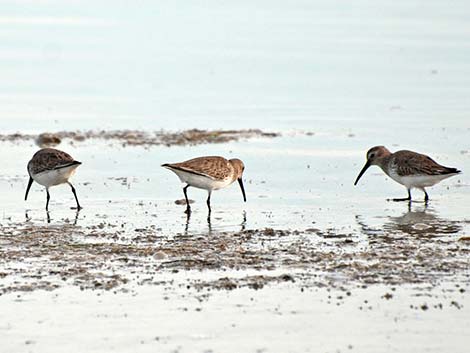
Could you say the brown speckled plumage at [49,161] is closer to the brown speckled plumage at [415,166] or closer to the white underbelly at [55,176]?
the white underbelly at [55,176]

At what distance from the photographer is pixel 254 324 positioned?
26.0ft

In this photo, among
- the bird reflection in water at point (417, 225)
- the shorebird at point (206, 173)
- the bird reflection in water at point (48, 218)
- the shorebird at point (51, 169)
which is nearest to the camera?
the bird reflection in water at point (417, 225)

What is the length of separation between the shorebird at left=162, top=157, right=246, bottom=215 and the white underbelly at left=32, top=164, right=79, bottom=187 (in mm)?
1262

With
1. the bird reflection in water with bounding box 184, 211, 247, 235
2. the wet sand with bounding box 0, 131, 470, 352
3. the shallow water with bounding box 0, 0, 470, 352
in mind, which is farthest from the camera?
the bird reflection in water with bounding box 184, 211, 247, 235

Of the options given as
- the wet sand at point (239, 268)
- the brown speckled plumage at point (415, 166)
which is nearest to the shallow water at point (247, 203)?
the wet sand at point (239, 268)

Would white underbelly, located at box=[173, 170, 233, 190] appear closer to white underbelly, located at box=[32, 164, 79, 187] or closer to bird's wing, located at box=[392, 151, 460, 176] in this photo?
white underbelly, located at box=[32, 164, 79, 187]

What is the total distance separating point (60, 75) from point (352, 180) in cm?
1265

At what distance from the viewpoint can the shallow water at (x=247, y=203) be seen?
7.97m

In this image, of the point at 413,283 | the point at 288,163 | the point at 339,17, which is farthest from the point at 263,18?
the point at 413,283

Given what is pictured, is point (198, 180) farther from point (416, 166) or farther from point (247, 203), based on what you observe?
point (416, 166)

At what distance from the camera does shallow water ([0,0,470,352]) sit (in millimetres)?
7973

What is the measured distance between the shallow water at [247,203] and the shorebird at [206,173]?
291mm

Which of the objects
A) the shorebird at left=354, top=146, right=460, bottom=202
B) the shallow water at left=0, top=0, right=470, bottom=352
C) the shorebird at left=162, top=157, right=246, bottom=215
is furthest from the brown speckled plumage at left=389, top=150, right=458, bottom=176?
the shorebird at left=162, top=157, right=246, bottom=215

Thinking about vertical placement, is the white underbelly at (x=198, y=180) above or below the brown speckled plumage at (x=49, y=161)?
below
